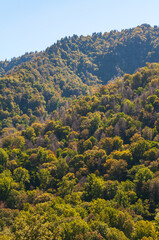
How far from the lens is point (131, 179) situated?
7281cm

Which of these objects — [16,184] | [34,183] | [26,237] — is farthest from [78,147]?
[26,237]

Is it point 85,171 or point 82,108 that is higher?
point 82,108

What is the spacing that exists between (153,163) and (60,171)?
126 feet

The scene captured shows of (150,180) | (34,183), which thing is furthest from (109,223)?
(34,183)

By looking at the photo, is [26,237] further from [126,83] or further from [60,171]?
[126,83]

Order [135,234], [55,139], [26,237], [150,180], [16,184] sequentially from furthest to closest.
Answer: [55,139] → [16,184] → [150,180] → [135,234] → [26,237]

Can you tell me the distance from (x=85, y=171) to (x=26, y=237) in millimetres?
54987

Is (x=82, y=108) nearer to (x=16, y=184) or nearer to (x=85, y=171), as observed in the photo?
(x=85, y=171)

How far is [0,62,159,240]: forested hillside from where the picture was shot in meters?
42.9

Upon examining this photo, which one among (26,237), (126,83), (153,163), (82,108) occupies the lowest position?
(153,163)

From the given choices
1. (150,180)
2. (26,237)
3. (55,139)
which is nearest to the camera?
(26,237)

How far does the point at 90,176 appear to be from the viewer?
73.6 m

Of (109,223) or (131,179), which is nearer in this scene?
(109,223)

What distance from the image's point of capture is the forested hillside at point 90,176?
141 feet
